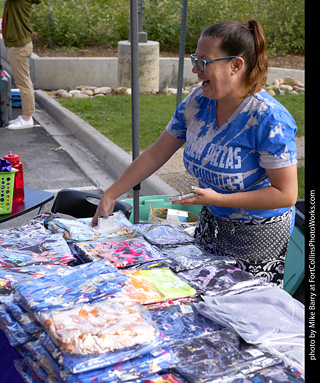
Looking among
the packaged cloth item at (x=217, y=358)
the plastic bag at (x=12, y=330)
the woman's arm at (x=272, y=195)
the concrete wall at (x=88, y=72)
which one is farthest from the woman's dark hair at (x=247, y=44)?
the concrete wall at (x=88, y=72)

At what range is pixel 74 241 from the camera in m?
2.64

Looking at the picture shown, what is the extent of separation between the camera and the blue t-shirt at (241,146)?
8.24ft

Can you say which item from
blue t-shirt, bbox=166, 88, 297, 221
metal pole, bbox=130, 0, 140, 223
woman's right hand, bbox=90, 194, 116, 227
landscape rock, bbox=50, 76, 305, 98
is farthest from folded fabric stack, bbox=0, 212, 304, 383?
landscape rock, bbox=50, 76, 305, 98

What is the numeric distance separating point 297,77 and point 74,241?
1027 cm

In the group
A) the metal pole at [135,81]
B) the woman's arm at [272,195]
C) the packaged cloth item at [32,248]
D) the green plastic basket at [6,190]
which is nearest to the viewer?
the packaged cloth item at [32,248]

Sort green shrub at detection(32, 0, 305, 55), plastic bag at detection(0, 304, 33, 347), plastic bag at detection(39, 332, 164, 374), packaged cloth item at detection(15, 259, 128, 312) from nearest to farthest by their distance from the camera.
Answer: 1. plastic bag at detection(39, 332, 164, 374)
2. plastic bag at detection(0, 304, 33, 347)
3. packaged cloth item at detection(15, 259, 128, 312)
4. green shrub at detection(32, 0, 305, 55)

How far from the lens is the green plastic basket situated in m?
3.47

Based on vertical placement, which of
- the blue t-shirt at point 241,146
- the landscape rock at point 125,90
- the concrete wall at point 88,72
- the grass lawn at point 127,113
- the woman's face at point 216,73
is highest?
the woman's face at point 216,73

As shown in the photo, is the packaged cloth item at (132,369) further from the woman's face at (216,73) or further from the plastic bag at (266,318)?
the woman's face at (216,73)

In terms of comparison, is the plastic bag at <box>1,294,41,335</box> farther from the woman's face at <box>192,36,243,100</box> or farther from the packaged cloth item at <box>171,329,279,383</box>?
the woman's face at <box>192,36,243,100</box>

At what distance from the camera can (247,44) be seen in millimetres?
2521

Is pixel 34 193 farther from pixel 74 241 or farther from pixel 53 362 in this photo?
pixel 53 362

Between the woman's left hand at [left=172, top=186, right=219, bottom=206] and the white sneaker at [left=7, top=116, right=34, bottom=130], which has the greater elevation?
the woman's left hand at [left=172, top=186, right=219, bottom=206]

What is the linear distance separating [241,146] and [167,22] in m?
A: 12.0
